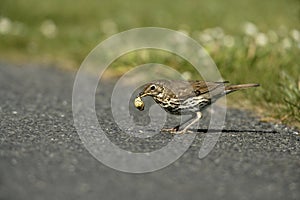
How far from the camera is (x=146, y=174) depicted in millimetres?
5820

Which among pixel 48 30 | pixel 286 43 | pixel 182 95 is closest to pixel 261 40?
pixel 286 43

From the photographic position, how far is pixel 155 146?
277 inches

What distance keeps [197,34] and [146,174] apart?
26.8ft

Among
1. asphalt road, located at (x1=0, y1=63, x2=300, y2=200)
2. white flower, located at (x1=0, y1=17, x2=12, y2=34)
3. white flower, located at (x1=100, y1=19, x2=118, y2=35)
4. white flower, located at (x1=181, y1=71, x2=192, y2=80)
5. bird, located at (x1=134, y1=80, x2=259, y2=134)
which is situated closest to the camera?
asphalt road, located at (x1=0, y1=63, x2=300, y2=200)

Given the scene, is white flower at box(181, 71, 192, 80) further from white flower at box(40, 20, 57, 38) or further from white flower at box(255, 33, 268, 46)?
white flower at box(40, 20, 57, 38)

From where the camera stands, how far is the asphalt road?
206 inches

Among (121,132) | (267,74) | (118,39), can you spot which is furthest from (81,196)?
(118,39)

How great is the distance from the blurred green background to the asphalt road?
133 cm

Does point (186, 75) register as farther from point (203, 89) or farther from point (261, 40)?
point (203, 89)

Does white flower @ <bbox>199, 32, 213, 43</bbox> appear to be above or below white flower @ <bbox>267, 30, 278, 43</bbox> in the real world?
above

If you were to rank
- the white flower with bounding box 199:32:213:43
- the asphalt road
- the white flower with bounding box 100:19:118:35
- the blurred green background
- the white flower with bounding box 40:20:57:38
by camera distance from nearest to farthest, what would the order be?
the asphalt road < the blurred green background < the white flower with bounding box 199:32:213:43 < the white flower with bounding box 100:19:118:35 < the white flower with bounding box 40:20:57:38

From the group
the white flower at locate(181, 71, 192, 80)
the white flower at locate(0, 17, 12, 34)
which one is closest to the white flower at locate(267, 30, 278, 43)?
the white flower at locate(181, 71, 192, 80)

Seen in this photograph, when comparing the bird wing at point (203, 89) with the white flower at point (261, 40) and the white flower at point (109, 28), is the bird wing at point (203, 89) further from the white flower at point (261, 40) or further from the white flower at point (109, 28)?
the white flower at point (109, 28)

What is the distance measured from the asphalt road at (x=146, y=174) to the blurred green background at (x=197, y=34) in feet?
4.36
